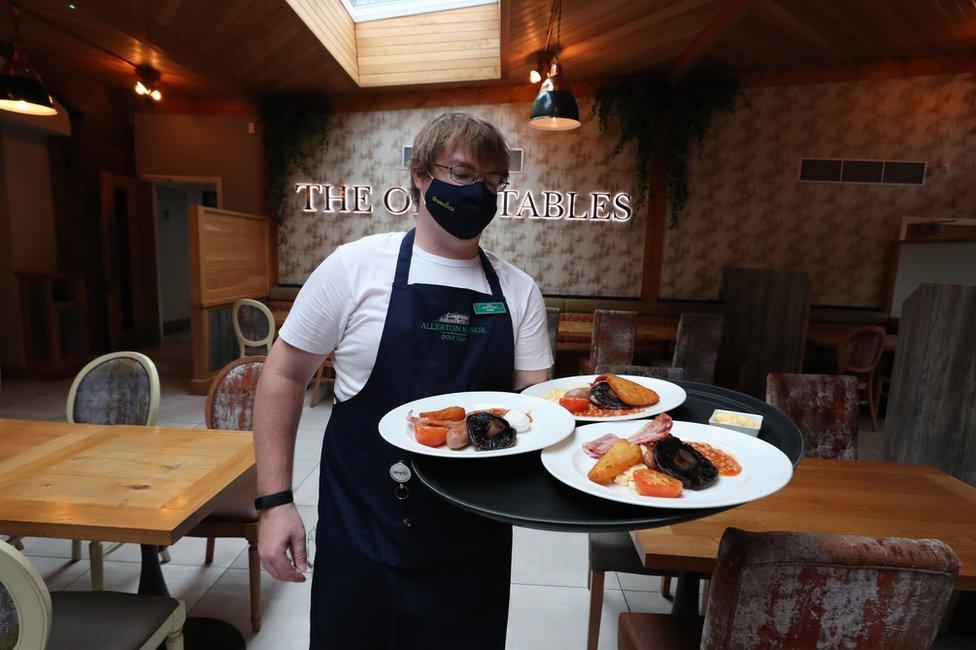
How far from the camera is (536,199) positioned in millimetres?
6547

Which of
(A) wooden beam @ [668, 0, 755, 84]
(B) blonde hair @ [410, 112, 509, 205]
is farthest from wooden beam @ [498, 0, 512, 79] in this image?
(B) blonde hair @ [410, 112, 509, 205]

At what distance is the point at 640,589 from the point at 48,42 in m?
7.56

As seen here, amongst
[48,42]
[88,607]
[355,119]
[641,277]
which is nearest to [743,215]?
[641,277]

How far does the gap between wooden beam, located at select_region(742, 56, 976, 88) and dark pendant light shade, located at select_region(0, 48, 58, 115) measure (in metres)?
7.03

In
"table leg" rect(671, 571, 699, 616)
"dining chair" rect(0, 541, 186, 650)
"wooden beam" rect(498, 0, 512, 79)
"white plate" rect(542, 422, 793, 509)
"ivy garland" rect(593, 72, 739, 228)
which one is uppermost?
"wooden beam" rect(498, 0, 512, 79)

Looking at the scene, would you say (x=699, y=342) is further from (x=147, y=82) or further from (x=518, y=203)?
(x=147, y=82)

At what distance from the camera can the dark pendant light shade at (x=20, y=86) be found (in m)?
4.09

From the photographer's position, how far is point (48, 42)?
18.0 feet

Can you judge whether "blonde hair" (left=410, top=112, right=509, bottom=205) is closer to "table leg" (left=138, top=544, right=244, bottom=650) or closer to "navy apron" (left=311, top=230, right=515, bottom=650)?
"navy apron" (left=311, top=230, right=515, bottom=650)

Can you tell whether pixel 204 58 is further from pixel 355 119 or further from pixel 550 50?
pixel 550 50

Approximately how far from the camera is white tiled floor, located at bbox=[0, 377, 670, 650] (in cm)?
219

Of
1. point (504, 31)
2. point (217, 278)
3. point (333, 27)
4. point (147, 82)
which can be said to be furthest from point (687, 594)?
point (147, 82)

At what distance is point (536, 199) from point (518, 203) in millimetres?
233

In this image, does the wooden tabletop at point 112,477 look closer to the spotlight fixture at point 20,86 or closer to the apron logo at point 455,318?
the apron logo at point 455,318
